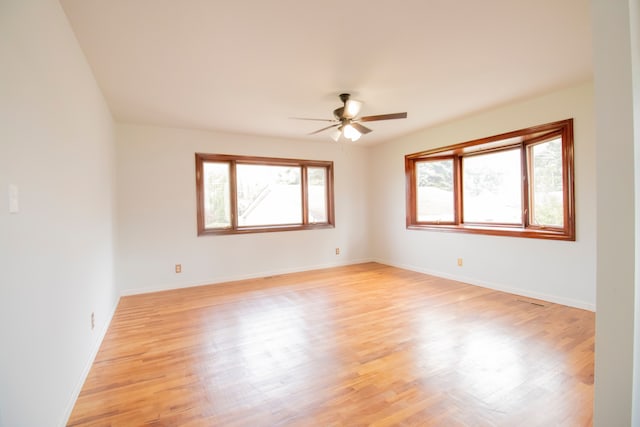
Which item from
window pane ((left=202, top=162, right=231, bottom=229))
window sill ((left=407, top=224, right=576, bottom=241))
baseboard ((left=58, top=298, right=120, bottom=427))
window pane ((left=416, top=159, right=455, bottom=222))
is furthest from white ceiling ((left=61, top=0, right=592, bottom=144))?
baseboard ((left=58, top=298, right=120, bottom=427))

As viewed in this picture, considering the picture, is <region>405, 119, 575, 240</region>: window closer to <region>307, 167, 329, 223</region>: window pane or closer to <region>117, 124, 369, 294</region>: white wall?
<region>307, 167, 329, 223</region>: window pane

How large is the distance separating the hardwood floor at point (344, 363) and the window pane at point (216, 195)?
1461 millimetres

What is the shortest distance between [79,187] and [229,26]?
62.0 inches

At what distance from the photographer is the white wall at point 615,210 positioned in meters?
1.17

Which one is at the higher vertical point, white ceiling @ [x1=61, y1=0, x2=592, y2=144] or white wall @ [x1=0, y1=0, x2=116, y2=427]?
white ceiling @ [x1=61, y1=0, x2=592, y2=144]

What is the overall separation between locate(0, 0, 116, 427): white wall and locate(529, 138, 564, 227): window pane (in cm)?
469

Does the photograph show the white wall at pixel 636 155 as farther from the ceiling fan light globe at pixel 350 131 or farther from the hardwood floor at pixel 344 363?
the ceiling fan light globe at pixel 350 131

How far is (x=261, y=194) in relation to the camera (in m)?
5.25

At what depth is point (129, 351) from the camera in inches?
98.6

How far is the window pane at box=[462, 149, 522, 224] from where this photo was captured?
13.5ft

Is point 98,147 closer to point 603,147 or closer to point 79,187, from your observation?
point 79,187

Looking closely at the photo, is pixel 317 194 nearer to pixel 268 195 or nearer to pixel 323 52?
pixel 268 195

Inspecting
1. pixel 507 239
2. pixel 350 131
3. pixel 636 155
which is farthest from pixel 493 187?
pixel 636 155

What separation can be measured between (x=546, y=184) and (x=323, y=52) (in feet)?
10.8
